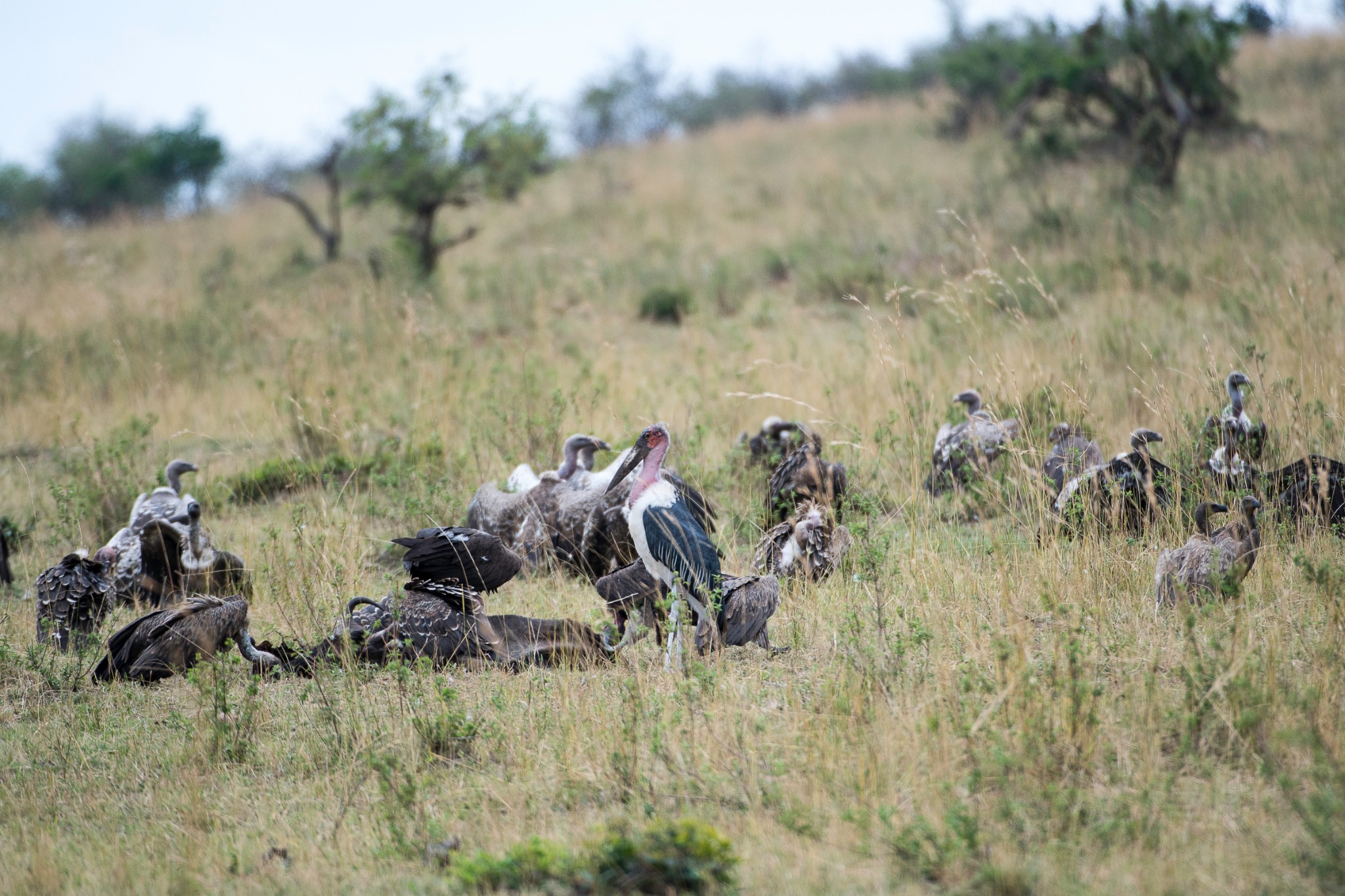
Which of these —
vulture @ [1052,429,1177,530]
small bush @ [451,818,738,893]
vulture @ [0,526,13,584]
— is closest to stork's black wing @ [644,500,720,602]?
small bush @ [451,818,738,893]

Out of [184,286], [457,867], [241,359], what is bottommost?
[457,867]

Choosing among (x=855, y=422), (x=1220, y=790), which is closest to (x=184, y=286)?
(x=855, y=422)

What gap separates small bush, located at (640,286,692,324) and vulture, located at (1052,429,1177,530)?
291 inches

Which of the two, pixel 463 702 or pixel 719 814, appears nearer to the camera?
pixel 719 814

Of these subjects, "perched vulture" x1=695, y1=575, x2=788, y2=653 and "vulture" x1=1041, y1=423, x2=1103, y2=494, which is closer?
"perched vulture" x1=695, y1=575, x2=788, y2=653

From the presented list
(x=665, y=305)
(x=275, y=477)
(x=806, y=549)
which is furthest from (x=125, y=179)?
(x=806, y=549)

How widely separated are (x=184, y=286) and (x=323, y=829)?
13.7 metres

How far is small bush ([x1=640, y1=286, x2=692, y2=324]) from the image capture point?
12422 mm

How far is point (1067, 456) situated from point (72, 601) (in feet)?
17.7

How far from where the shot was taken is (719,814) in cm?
331

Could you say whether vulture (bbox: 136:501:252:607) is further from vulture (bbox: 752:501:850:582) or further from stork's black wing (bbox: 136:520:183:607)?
vulture (bbox: 752:501:850:582)

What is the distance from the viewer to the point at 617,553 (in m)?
6.08

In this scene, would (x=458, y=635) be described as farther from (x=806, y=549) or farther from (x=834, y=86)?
(x=834, y=86)

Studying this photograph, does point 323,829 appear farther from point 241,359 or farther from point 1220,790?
point 241,359
